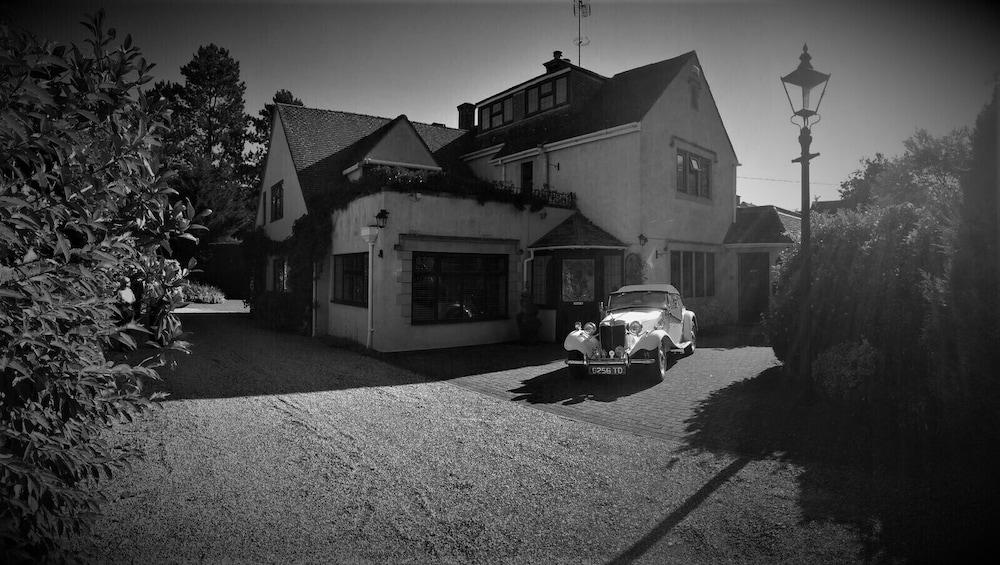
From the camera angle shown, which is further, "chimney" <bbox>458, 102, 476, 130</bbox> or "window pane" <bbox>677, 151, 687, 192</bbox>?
"chimney" <bbox>458, 102, 476, 130</bbox>

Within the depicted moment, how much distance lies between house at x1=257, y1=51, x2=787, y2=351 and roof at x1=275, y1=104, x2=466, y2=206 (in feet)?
0.25

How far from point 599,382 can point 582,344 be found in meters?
0.92

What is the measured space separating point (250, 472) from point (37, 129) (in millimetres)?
3791

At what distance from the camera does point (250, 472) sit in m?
5.51

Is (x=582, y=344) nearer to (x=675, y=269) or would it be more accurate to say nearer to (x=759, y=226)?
(x=675, y=269)

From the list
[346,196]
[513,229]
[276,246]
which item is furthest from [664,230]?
[276,246]

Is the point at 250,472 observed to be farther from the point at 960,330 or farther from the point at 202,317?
the point at 202,317

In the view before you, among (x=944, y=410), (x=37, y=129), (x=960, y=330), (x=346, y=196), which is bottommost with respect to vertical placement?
(x=944, y=410)

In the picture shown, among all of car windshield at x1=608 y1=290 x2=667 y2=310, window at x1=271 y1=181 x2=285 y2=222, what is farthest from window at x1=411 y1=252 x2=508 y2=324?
window at x1=271 y1=181 x2=285 y2=222

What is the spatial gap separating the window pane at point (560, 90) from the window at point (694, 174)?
512cm

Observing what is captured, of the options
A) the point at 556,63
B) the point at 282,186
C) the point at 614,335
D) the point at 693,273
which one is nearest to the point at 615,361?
the point at 614,335

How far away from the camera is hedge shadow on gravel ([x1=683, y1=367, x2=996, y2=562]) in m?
4.10

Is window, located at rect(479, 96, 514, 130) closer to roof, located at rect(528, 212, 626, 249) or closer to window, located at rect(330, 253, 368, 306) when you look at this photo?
roof, located at rect(528, 212, 626, 249)

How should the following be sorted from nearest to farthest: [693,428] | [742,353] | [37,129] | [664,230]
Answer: [37,129]
[693,428]
[742,353]
[664,230]
